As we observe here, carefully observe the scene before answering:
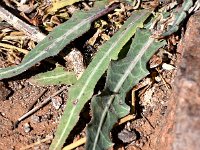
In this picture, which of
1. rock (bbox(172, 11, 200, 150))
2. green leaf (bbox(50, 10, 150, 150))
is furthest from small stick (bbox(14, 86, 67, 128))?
rock (bbox(172, 11, 200, 150))

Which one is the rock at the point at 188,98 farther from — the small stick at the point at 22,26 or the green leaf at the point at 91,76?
the small stick at the point at 22,26

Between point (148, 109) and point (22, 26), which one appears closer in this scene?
point (148, 109)

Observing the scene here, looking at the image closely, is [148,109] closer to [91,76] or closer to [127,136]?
[127,136]

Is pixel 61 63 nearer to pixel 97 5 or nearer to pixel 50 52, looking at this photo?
pixel 50 52

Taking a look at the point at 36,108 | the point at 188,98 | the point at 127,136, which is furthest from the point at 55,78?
the point at 188,98

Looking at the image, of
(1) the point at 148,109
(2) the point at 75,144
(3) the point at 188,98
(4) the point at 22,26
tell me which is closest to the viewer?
(3) the point at 188,98

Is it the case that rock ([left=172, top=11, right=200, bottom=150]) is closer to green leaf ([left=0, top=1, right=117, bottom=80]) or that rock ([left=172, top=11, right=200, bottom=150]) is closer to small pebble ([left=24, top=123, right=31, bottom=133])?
green leaf ([left=0, top=1, right=117, bottom=80])

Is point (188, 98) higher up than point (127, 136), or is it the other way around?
point (188, 98)
